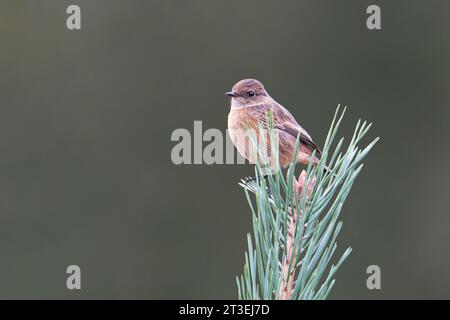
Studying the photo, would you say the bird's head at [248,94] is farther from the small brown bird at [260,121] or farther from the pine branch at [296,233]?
the pine branch at [296,233]

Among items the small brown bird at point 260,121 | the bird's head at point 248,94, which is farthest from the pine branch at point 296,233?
the bird's head at point 248,94

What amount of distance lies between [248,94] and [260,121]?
461 mm

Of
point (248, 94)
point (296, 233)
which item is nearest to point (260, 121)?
point (248, 94)

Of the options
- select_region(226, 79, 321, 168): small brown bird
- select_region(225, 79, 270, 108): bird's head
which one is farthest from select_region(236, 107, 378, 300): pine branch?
select_region(225, 79, 270, 108): bird's head

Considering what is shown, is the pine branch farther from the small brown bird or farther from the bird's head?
the bird's head

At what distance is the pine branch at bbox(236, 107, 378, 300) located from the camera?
1.35 meters

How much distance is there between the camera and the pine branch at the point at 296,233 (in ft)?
4.42

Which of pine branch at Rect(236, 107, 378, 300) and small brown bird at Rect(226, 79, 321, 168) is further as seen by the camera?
small brown bird at Rect(226, 79, 321, 168)

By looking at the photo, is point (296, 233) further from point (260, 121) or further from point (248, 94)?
point (248, 94)

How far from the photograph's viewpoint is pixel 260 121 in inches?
105

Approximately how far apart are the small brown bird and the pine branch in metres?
0.87

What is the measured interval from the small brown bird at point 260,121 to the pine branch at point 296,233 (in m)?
0.87
